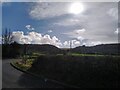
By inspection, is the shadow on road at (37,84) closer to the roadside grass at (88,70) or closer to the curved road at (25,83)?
the curved road at (25,83)

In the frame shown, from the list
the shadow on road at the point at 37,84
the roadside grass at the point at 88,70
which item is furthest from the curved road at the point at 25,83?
the roadside grass at the point at 88,70

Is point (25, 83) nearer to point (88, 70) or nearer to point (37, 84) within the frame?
point (37, 84)

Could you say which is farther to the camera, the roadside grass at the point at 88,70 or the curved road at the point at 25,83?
the curved road at the point at 25,83

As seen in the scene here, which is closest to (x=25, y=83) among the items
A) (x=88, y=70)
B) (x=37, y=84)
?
(x=37, y=84)

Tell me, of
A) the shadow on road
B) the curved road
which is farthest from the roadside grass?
the curved road

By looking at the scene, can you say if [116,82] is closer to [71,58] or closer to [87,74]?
[87,74]

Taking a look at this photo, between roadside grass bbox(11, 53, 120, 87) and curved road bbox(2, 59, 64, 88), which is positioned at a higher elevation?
roadside grass bbox(11, 53, 120, 87)

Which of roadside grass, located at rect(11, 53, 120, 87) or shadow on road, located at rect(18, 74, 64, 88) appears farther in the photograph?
shadow on road, located at rect(18, 74, 64, 88)

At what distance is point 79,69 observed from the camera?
14.6 meters

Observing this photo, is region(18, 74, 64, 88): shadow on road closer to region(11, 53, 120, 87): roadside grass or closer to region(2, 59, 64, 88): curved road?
region(2, 59, 64, 88): curved road

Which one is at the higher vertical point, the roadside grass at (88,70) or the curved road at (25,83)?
the roadside grass at (88,70)

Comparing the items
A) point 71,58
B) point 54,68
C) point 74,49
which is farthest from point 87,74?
point 74,49

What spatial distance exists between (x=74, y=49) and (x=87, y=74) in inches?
581

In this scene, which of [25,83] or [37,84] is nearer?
[37,84]
